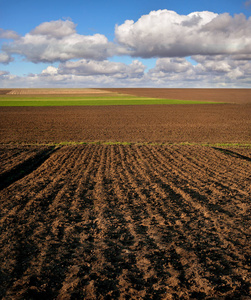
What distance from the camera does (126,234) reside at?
6.56 meters

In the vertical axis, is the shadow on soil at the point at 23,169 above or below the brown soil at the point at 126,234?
above

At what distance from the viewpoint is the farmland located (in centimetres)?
475

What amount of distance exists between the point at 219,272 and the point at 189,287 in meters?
0.76

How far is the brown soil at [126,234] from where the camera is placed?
186 inches

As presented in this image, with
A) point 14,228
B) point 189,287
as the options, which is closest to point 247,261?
point 189,287

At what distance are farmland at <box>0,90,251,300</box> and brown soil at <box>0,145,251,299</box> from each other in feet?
0.06

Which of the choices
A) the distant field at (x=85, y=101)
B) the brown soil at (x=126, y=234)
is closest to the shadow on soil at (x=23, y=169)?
the brown soil at (x=126, y=234)

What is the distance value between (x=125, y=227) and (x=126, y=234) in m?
0.38

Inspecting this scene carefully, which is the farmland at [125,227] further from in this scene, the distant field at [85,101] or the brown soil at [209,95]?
the brown soil at [209,95]

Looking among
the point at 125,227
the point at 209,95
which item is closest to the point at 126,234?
the point at 125,227

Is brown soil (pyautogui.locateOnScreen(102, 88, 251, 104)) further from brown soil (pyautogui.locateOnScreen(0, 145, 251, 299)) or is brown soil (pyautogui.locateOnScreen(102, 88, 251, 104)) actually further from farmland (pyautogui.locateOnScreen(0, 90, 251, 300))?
brown soil (pyautogui.locateOnScreen(0, 145, 251, 299))

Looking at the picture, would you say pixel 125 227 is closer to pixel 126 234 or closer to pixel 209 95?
pixel 126 234

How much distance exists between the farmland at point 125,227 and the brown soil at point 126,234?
0.06 feet

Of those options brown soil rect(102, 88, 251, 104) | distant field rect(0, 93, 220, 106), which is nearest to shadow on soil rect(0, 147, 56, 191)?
distant field rect(0, 93, 220, 106)
